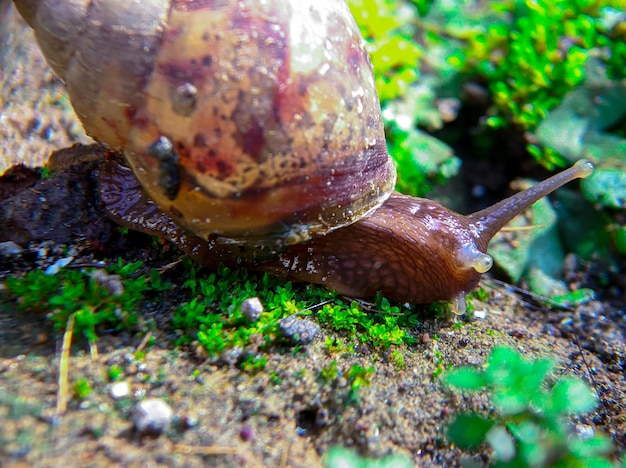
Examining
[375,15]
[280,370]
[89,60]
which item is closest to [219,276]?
[280,370]

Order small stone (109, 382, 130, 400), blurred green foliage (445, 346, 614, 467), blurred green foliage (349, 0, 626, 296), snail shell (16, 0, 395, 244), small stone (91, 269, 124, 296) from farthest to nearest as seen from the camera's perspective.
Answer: blurred green foliage (349, 0, 626, 296)
small stone (91, 269, 124, 296)
snail shell (16, 0, 395, 244)
small stone (109, 382, 130, 400)
blurred green foliage (445, 346, 614, 467)

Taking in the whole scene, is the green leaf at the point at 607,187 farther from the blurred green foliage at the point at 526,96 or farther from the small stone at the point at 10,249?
the small stone at the point at 10,249

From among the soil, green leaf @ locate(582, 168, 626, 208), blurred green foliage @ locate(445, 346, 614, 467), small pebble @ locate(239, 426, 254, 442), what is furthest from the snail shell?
green leaf @ locate(582, 168, 626, 208)

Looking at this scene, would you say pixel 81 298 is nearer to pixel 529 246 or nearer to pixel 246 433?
pixel 246 433

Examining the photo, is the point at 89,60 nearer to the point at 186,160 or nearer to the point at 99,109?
the point at 99,109

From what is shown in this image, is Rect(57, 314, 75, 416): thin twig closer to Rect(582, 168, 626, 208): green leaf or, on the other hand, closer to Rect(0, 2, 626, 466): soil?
Rect(0, 2, 626, 466): soil

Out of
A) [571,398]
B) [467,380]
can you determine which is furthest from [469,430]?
[571,398]

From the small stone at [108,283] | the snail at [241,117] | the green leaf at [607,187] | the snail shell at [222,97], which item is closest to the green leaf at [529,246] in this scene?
the green leaf at [607,187]
